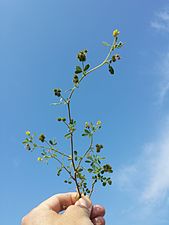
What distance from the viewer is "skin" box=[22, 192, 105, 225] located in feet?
9.41

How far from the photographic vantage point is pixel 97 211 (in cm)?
331

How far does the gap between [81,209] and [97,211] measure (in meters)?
0.37

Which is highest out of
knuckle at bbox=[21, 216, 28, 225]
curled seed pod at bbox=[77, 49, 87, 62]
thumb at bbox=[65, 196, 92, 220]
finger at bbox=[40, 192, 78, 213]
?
curled seed pod at bbox=[77, 49, 87, 62]

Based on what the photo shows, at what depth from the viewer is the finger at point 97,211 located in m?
3.29

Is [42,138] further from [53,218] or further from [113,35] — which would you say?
[113,35]

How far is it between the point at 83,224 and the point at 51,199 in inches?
28.5

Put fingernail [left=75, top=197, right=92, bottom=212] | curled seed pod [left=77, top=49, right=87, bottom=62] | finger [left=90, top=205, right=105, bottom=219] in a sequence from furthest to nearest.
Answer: finger [left=90, top=205, right=105, bottom=219] → fingernail [left=75, top=197, right=92, bottom=212] → curled seed pod [left=77, top=49, right=87, bottom=62]

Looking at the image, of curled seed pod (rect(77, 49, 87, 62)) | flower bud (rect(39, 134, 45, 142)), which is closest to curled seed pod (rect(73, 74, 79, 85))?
curled seed pod (rect(77, 49, 87, 62))

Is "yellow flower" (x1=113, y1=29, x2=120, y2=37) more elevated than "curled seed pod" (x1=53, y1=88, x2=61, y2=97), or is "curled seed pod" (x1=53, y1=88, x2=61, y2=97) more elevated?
"yellow flower" (x1=113, y1=29, x2=120, y2=37)

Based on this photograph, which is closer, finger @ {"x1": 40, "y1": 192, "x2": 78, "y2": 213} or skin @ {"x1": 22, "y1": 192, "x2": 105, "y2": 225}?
skin @ {"x1": 22, "y1": 192, "x2": 105, "y2": 225}

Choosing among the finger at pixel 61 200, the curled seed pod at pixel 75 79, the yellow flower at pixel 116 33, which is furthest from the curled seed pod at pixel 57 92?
the finger at pixel 61 200

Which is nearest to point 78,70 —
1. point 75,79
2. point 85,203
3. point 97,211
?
point 75,79

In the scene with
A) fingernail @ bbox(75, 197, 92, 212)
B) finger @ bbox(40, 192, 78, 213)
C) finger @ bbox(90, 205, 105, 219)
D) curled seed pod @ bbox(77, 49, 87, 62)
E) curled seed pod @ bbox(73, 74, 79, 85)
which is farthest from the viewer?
finger @ bbox(40, 192, 78, 213)

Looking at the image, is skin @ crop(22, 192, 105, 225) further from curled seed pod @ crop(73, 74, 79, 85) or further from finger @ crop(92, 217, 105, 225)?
curled seed pod @ crop(73, 74, 79, 85)
